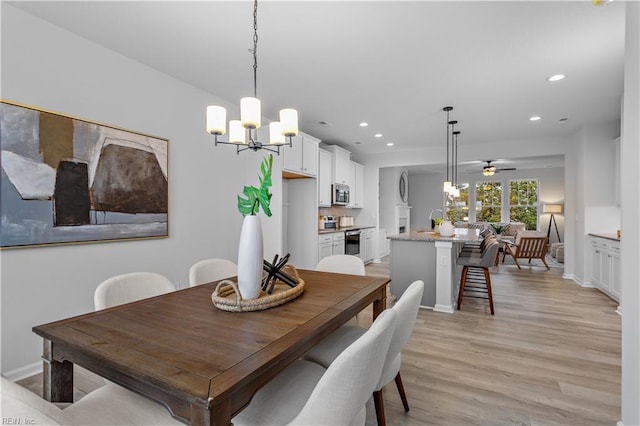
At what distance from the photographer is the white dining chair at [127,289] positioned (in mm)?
1612

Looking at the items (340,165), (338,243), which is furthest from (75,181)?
(340,165)

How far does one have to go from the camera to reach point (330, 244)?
18.4ft

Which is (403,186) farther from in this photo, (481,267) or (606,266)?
(481,267)

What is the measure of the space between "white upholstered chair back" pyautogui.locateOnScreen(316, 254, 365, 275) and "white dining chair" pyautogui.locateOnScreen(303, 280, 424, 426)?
0.69 meters

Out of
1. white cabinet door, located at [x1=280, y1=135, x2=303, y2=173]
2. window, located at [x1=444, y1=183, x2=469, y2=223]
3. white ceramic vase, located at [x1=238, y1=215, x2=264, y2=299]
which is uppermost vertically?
white cabinet door, located at [x1=280, y1=135, x2=303, y2=173]

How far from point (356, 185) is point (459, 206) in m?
5.40

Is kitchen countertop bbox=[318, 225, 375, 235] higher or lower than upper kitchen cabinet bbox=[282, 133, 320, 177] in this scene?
lower

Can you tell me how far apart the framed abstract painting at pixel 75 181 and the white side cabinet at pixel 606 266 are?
5359 millimetres

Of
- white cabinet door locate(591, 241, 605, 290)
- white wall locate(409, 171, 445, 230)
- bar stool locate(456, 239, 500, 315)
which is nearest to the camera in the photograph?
bar stool locate(456, 239, 500, 315)

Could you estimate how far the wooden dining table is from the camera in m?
0.87

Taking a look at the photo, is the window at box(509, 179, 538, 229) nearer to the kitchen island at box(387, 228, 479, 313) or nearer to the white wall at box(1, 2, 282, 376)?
the kitchen island at box(387, 228, 479, 313)

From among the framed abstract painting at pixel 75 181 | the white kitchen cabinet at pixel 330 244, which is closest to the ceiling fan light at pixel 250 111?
the framed abstract painting at pixel 75 181

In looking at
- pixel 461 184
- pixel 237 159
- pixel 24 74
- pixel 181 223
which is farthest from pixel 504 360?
pixel 461 184

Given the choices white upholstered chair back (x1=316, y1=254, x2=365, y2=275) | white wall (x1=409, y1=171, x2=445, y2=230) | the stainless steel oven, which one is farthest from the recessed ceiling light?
white wall (x1=409, y1=171, x2=445, y2=230)
